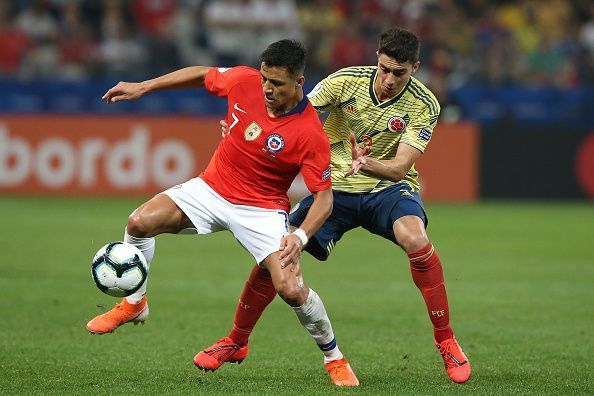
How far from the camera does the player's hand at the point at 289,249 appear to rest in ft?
20.4

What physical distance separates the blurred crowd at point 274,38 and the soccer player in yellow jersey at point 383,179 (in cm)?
1155

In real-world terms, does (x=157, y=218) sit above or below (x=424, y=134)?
below

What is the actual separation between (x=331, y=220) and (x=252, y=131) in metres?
0.98

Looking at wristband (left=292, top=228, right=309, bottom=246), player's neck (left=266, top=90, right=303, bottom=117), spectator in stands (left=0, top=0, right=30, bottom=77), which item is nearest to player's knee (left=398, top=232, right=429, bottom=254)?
wristband (left=292, top=228, right=309, bottom=246)

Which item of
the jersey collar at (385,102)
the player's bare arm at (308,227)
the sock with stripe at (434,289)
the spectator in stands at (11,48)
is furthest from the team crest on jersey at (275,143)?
the spectator in stands at (11,48)

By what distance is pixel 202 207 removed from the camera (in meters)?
6.87

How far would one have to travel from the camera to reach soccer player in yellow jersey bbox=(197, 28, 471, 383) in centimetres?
701

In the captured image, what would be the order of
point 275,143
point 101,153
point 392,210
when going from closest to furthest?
point 275,143
point 392,210
point 101,153

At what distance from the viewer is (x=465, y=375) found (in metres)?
6.76

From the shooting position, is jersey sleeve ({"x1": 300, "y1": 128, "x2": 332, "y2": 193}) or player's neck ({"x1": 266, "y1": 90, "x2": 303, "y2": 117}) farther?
player's neck ({"x1": 266, "y1": 90, "x2": 303, "y2": 117})

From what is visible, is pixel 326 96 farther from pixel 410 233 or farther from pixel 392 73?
pixel 410 233

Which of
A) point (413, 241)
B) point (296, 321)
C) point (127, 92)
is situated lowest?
point (296, 321)

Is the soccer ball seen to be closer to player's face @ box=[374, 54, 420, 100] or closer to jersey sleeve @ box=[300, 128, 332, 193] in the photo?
jersey sleeve @ box=[300, 128, 332, 193]

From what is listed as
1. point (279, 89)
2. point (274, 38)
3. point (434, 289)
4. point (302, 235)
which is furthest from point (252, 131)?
point (274, 38)
